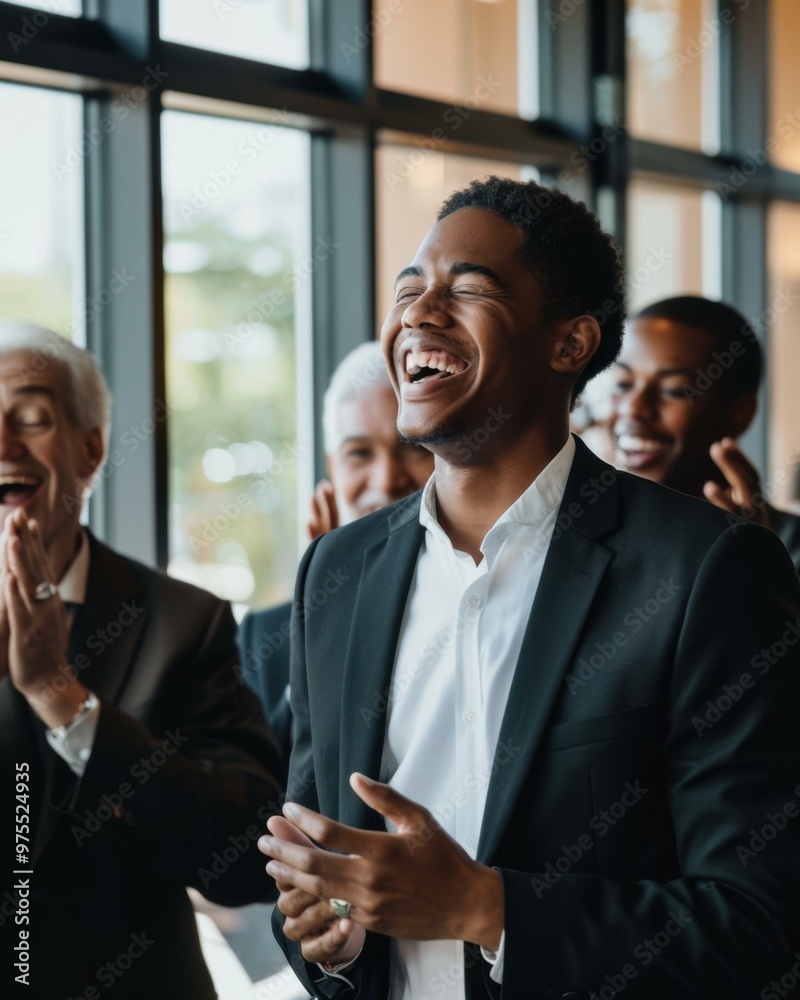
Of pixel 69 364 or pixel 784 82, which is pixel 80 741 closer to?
pixel 69 364

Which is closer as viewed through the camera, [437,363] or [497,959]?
[497,959]

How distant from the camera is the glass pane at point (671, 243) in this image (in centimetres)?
510

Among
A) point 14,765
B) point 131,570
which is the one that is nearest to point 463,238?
point 131,570

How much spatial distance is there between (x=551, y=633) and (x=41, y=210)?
222cm

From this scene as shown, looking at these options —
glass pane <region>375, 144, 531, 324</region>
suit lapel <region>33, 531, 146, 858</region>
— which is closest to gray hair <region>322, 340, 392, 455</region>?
suit lapel <region>33, 531, 146, 858</region>

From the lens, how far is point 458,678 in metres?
1.50

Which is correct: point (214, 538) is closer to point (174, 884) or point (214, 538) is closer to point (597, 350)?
point (174, 884)

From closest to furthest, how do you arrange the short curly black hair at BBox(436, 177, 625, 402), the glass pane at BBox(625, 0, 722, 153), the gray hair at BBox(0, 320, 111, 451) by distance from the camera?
the short curly black hair at BBox(436, 177, 625, 402), the gray hair at BBox(0, 320, 111, 451), the glass pane at BBox(625, 0, 722, 153)

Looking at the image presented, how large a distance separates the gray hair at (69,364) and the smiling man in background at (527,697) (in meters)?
0.69

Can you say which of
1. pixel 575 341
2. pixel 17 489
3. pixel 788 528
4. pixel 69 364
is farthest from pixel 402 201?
pixel 575 341

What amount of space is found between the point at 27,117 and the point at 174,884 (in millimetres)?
2049

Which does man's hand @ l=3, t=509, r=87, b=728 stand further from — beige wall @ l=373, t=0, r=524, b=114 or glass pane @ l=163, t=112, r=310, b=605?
beige wall @ l=373, t=0, r=524, b=114

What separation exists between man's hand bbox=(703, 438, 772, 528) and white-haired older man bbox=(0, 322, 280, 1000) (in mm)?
1115

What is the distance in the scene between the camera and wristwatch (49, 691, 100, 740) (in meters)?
1.88
